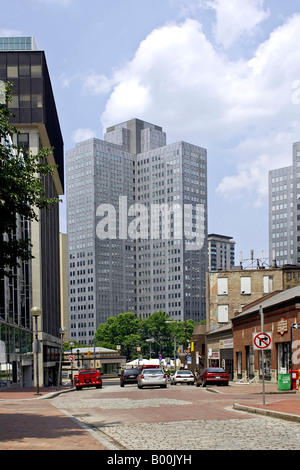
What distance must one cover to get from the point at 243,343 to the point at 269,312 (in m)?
10.1

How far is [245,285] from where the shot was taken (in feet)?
256

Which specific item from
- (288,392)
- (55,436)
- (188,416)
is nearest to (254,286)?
(288,392)

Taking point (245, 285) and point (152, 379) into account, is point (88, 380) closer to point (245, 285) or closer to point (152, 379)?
point (152, 379)

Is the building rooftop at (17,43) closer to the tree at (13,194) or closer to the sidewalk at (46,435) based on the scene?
the tree at (13,194)

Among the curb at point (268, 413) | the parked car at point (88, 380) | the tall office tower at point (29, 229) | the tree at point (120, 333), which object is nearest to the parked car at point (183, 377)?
the parked car at point (88, 380)

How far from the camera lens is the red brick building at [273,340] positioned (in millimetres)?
41281

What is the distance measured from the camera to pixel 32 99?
74188mm

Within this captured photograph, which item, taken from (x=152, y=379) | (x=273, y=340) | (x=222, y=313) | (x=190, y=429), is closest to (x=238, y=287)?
(x=222, y=313)

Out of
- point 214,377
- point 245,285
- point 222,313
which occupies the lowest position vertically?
point 214,377

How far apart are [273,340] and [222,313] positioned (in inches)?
1287

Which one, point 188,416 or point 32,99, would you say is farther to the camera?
point 32,99

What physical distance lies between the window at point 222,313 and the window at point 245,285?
2.92 metres
